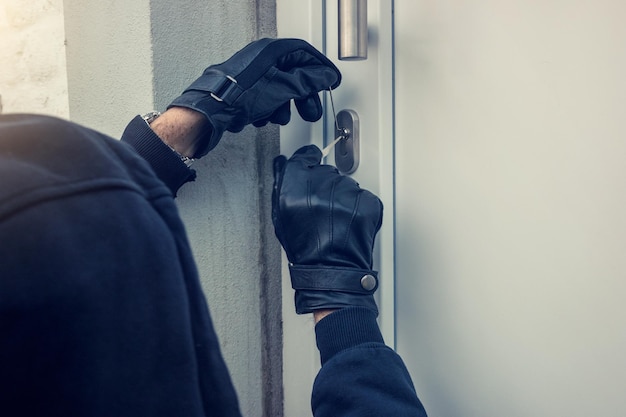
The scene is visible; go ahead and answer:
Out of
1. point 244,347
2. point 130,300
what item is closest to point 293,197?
point 244,347

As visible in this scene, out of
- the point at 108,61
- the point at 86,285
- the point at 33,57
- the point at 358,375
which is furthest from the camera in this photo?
the point at 33,57

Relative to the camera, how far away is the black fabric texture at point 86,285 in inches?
12.7

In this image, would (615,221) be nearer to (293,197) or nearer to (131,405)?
(293,197)

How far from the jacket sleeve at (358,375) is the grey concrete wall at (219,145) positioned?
256mm

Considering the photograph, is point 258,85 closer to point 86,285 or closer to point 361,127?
point 361,127

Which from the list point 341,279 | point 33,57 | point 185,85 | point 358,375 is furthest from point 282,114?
point 33,57

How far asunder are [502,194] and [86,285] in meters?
0.60

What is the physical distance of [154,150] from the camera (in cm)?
80

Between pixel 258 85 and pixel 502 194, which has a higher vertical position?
pixel 258 85

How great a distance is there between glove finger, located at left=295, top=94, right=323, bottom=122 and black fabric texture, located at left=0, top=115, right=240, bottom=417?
53 cm

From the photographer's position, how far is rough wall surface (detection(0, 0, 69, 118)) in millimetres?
1071

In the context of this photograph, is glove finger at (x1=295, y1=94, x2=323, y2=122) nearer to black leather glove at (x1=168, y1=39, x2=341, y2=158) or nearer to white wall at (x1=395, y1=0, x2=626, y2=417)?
black leather glove at (x1=168, y1=39, x2=341, y2=158)

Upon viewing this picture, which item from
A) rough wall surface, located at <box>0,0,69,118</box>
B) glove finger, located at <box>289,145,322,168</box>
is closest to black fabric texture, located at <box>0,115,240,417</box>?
glove finger, located at <box>289,145,322,168</box>

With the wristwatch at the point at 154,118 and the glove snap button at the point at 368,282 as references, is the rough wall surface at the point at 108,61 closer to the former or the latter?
the wristwatch at the point at 154,118
